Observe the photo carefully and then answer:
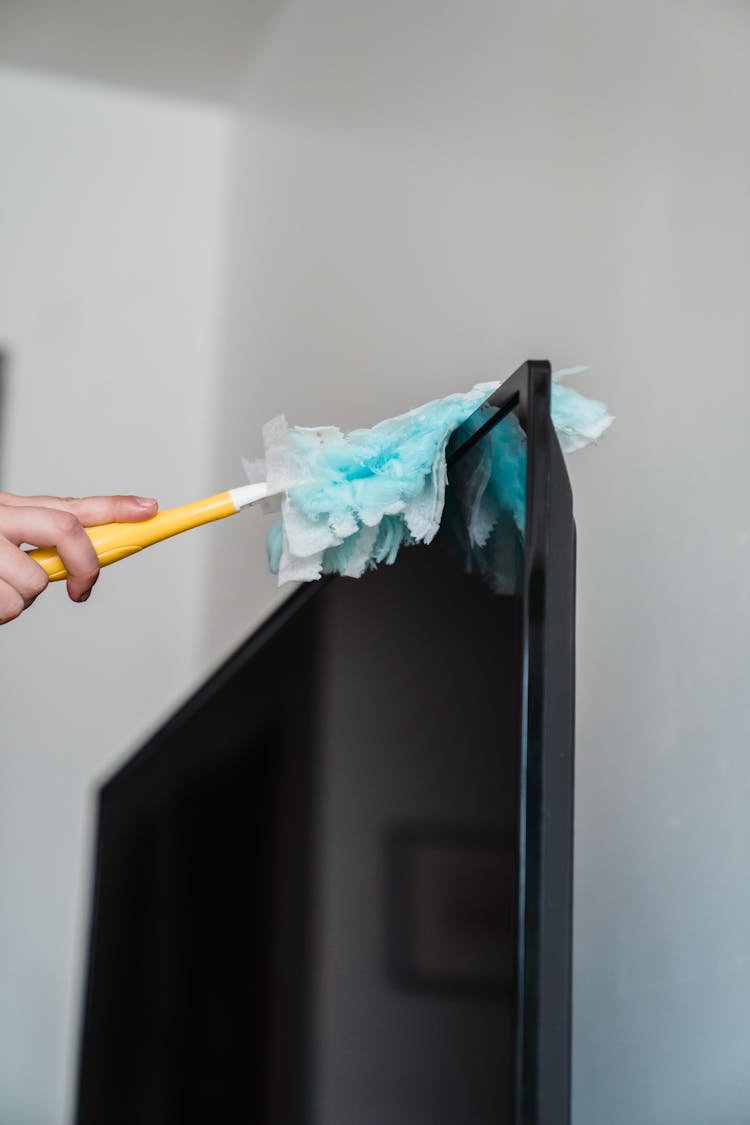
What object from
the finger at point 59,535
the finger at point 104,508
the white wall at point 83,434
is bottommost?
the finger at point 59,535

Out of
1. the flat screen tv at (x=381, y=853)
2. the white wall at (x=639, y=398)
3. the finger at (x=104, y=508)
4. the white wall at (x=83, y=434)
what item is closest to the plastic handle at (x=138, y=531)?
the finger at (x=104, y=508)

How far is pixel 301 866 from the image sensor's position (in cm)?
86

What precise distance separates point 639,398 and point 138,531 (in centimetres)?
48

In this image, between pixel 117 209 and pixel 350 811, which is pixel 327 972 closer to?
pixel 350 811

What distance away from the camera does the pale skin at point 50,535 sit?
73 cm

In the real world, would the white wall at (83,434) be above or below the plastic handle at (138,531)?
above

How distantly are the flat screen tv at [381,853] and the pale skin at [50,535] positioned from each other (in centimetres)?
16

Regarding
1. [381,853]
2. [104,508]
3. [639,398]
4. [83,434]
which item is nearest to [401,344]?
[639,398]

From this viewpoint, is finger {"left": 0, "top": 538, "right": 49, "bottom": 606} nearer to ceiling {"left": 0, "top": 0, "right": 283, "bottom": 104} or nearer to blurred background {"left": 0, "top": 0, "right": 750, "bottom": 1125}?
blurred background {"left": 0, "top": 0, "right": 750, "bottom": 1125}

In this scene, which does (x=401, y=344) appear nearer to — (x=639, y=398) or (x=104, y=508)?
(x=639, y=398)

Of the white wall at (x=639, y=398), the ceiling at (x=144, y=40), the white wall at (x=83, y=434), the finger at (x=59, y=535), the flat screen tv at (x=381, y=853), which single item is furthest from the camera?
the white wall at (x=83, y=434)

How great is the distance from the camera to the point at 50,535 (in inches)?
28.7

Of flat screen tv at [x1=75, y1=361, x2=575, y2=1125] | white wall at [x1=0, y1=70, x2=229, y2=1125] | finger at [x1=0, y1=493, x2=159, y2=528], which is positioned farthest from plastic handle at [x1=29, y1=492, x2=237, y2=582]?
white wall at [x1=0, y1=70, x2=229, y2=1125]

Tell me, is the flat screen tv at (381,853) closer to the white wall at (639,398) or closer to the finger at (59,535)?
the finger at (59,535)
